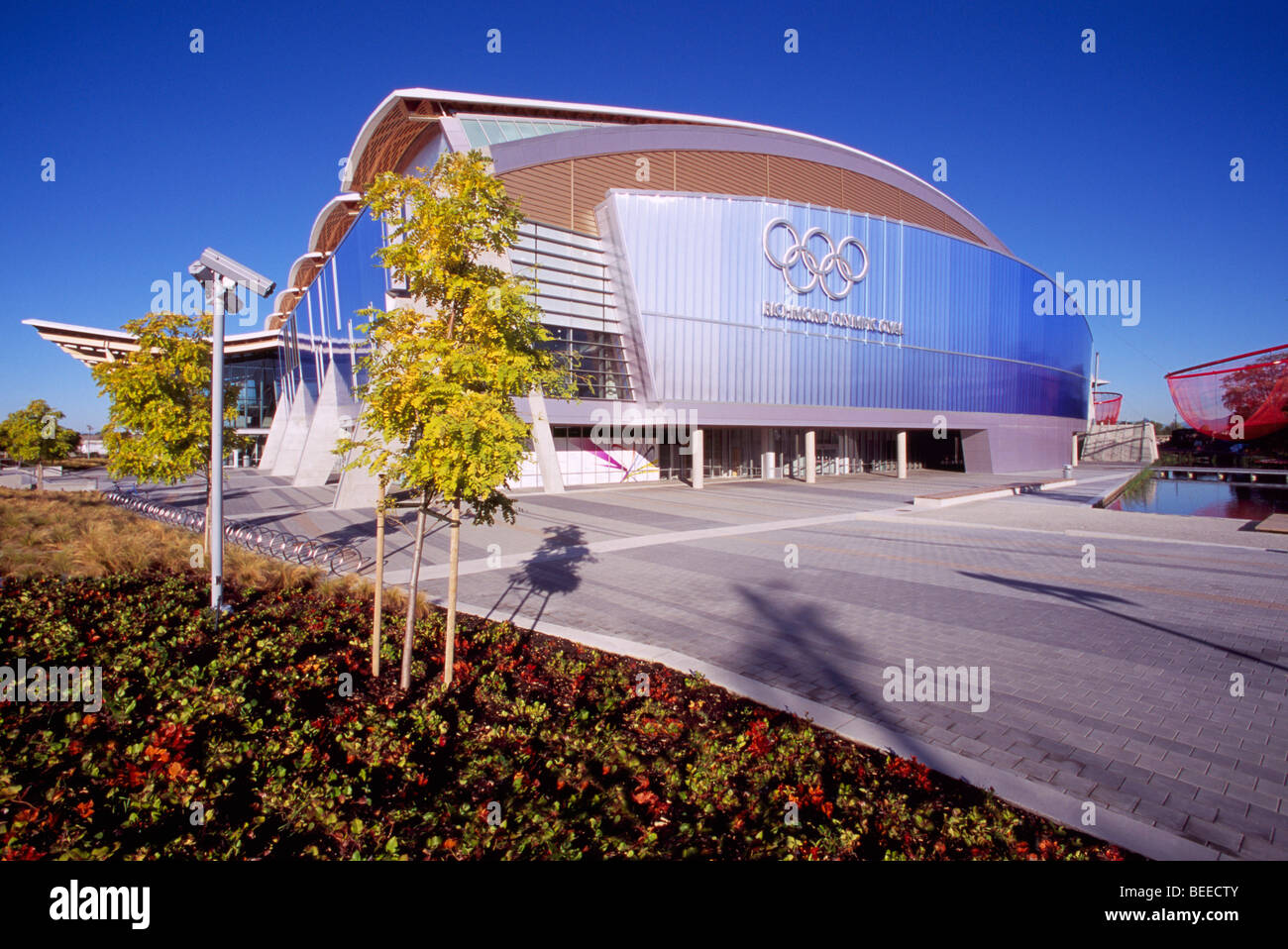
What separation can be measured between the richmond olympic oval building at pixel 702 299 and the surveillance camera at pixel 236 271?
1283 centimetres

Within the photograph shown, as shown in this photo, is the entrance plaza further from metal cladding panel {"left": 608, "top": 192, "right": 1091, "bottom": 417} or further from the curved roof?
the curved roof

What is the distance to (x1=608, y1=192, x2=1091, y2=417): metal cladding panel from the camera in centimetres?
2886

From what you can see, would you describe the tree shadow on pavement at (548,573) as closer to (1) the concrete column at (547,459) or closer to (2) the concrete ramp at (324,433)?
(1) the concrete column at (547,459)

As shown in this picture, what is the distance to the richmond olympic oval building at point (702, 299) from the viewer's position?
91.7 ft

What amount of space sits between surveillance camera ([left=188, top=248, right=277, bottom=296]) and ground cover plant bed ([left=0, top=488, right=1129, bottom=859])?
400 cm

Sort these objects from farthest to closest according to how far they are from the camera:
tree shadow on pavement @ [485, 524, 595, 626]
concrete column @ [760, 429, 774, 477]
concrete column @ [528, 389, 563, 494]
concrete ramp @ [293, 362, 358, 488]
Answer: concrete column @ [760, 429, 774, 477] → concrete ramp @ [293, 362, 358, 488] → concrete column @ [528, 389, 563, 494] → tree shadow on pavement @ [485, 524, 595, 626]

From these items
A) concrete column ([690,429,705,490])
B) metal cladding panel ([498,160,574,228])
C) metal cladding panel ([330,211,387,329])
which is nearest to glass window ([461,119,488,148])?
metal cladding panel ([498,160,574,228])

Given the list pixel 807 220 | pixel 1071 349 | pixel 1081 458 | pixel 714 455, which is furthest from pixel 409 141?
pixel 1081 458

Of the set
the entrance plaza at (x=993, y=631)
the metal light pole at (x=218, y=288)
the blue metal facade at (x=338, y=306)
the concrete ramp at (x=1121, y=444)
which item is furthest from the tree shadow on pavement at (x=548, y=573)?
the concrete ramp at (x=1121, y=444)

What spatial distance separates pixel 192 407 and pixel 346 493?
30.6 ft
